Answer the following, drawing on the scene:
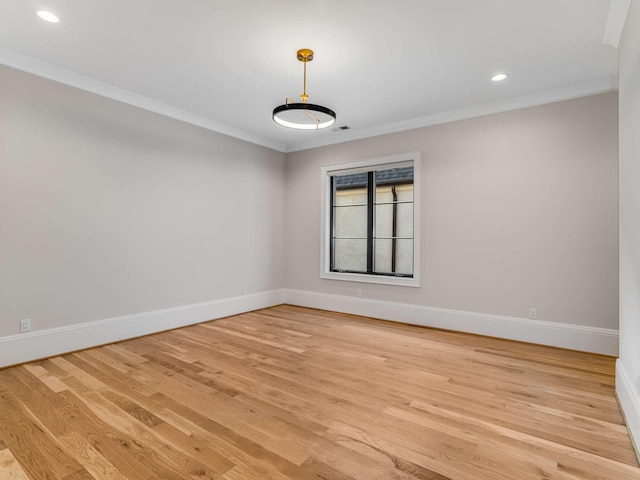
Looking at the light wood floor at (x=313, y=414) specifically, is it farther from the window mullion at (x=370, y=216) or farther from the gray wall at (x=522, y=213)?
the window mullion at (x=370, y=216)

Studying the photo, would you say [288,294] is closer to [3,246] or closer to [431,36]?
[3,246]

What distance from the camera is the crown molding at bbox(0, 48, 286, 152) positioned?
321 cm

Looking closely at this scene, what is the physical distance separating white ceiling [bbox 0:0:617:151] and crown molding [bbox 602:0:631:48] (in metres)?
0.06

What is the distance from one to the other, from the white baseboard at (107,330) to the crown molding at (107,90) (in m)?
2.62

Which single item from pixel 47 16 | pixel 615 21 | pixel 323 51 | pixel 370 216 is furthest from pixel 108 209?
pixel 615 21

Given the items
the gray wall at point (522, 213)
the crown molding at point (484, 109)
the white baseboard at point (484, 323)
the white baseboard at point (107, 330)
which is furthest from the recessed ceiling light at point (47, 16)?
the white baseboard at point (484, 323)

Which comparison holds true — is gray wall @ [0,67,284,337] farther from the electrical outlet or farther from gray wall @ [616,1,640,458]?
gray wall @ [616,1,640,458]

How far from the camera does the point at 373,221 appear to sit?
5.51 m

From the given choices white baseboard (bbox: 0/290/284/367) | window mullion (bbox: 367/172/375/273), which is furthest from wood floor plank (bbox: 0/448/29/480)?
window mullion (bbox: 367/172/375/273)

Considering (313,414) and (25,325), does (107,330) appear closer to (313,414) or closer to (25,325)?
(25,325)

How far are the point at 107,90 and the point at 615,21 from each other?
4.92 meters

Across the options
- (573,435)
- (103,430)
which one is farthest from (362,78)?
(103,430)

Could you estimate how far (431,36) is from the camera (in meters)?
2.83

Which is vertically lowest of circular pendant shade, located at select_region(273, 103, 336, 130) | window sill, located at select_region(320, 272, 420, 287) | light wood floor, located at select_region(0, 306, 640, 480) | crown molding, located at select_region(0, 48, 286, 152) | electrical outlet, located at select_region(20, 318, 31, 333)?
light wood floor, located at select_region(0, 306, 640, 480)
